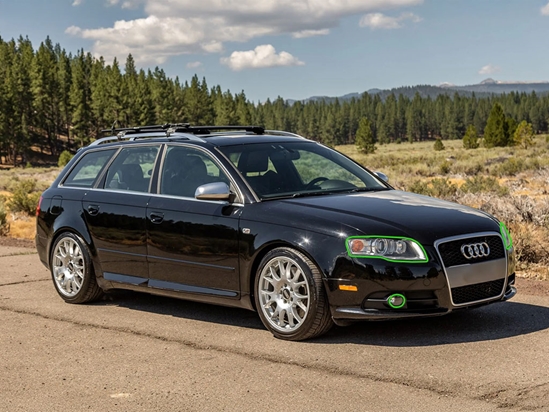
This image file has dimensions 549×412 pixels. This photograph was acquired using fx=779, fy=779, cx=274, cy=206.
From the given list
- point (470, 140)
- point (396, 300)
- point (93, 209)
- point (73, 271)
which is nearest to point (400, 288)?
point (396, 300)

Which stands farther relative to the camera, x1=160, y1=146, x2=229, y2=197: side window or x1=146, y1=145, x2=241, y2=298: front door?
x1=160, y1=146, x2=229, y2=197: side window

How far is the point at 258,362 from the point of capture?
5660 millimetres

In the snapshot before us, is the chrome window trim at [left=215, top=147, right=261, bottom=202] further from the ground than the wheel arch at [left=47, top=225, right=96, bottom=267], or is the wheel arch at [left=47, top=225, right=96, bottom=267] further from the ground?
the chrome window trim at [left=215, top=147, right=261, bottom=202]

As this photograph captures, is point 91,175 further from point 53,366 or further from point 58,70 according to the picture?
point 58,70

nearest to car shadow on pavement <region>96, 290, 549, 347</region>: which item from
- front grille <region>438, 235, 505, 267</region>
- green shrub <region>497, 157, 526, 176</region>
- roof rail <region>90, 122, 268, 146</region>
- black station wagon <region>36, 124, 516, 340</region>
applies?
black station wagon <region>36, 124, 516, 340</region>

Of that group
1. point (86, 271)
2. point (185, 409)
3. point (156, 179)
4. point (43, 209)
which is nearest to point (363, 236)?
point (185, 409)

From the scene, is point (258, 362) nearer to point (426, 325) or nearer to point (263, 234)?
point (263, 234)

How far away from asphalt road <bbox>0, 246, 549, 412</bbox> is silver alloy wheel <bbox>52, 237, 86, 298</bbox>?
16.9 inches

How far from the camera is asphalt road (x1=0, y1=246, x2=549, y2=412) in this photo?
4.75m

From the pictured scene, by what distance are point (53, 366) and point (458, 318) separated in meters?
3.40

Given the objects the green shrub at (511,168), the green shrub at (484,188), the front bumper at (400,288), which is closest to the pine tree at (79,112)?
the green shrub at (511,168)

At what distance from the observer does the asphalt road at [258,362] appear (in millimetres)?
4754

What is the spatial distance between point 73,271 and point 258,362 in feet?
10.7

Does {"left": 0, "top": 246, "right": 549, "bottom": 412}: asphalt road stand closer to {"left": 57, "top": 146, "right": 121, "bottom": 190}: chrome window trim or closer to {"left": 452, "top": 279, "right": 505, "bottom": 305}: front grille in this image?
{"left": 452, "top": 279, "right": 505, "bottom": 305}: front grille
